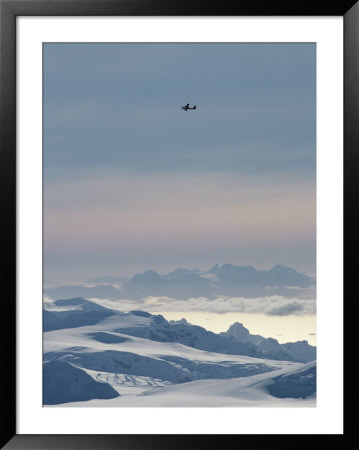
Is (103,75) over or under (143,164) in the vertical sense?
over

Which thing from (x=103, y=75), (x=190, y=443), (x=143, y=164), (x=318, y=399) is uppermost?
(x=103, y=75)

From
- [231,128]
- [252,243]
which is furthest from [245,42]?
[252,243]

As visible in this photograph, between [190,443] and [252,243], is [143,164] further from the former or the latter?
[190,443]

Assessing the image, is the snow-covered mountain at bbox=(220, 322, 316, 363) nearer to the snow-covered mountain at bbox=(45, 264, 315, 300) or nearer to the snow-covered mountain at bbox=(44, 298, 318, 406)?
the snow-covered mountain at bbox=(44, 298, 318, 406)

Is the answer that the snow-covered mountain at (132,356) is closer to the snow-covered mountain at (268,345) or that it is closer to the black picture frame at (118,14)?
the snow-covered mountain at (268,345)

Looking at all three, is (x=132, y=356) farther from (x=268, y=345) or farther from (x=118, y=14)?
(x=118, y=14)

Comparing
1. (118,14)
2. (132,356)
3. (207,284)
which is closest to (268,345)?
(207,284)

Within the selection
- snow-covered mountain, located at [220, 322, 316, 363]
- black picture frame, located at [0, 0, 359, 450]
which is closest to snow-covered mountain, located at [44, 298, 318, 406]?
snow-covered mountain, located at [220, 322, 316, 363]
